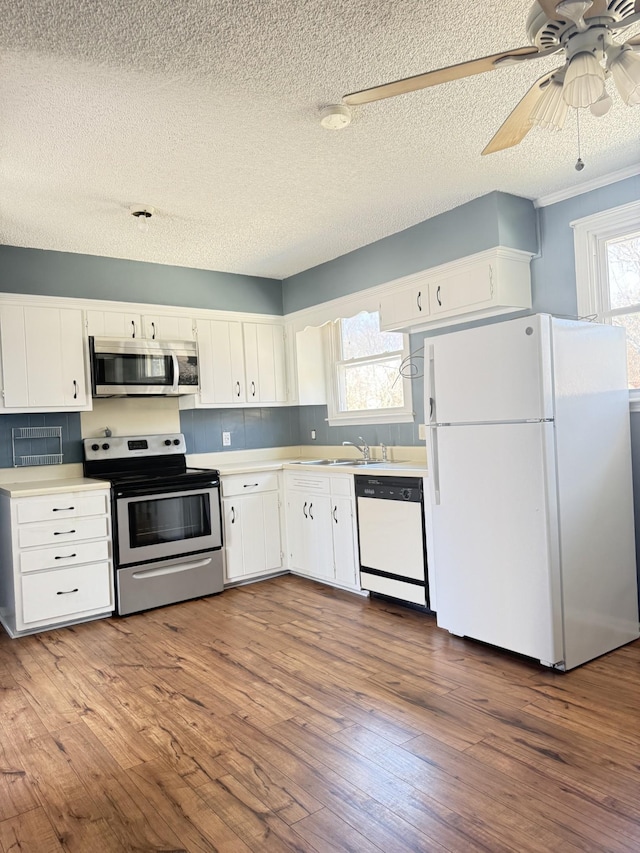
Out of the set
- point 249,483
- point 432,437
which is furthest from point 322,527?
point 432,437

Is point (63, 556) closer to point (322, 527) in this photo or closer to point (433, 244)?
point (322, 527)

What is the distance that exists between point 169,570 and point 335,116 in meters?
3.00

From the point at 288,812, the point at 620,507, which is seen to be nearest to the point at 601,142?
the point at 620,507

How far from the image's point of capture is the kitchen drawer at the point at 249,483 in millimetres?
4453

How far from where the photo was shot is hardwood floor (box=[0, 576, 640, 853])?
1.76m

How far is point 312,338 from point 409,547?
2254 millimetres

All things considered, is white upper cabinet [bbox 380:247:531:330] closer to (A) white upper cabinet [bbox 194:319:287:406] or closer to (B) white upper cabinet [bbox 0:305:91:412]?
(A) white upper cabinet [bbox 194:319:287:406]

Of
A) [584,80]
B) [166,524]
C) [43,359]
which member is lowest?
[166,524]

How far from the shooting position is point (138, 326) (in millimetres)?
4496

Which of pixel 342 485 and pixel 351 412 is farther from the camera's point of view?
pixel 351 412

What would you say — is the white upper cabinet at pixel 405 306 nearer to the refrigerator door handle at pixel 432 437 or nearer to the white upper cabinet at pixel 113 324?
the refrigerator door handle at pixel 432 437

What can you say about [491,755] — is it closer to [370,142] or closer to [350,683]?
[350,683]

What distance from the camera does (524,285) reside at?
365 cm

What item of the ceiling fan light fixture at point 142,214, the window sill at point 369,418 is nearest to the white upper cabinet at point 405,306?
the window sill at point 369,418
